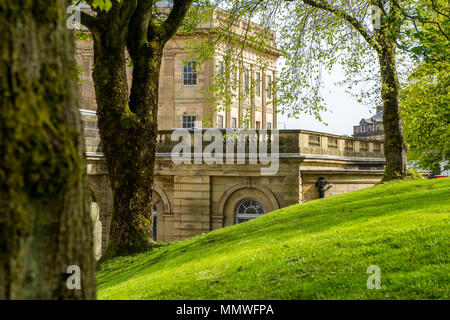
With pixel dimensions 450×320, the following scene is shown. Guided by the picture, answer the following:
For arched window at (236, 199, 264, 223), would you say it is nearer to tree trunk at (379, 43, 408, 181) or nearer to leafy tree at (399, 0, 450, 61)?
tree trunk at (379, 43, 408, 181)

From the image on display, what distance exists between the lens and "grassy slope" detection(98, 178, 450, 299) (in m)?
5.53

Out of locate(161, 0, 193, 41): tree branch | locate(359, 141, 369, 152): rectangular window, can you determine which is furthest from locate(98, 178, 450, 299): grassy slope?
locate(359, 141, 369, 152): rectangular window

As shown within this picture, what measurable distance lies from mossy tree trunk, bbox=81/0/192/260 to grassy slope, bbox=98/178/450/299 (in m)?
1.67

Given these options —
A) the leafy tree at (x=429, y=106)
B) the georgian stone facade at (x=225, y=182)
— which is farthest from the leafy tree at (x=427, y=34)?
the georgian stone facade at (x=225, y=182)

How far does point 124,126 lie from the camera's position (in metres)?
12.2

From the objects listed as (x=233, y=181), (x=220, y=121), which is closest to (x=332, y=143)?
(x=233, y=181)

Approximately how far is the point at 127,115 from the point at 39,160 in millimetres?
9411

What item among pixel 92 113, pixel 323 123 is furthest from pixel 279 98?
pixel 92 113

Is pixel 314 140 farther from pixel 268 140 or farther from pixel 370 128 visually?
pixel 370 128

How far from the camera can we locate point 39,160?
295cm
